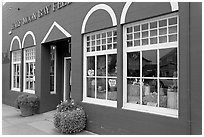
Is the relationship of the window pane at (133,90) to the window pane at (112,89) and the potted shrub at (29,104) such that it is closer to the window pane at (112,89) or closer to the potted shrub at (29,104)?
the window pane at (112,89)

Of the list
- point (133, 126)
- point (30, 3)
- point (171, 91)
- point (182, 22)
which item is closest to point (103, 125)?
point (133, 126)

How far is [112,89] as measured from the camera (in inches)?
253

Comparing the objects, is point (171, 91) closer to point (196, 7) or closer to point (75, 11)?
point (196, 7)

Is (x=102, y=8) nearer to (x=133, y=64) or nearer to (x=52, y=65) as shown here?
(x=133, y=64)

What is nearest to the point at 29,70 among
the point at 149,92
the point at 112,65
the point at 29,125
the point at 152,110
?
the point at 29,125

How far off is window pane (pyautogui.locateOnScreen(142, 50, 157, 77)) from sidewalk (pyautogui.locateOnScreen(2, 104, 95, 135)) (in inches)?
96.0

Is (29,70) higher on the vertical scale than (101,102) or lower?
higher

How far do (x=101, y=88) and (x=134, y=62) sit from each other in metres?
1.50

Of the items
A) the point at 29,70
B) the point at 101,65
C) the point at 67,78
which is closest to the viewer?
the point at 101,65

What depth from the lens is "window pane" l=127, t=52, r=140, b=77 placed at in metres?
5.74

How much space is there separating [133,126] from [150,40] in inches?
80.9

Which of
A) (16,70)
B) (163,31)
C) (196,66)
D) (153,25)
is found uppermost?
(153,25)

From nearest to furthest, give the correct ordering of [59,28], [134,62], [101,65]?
[134,62], [101,65], [59,28]

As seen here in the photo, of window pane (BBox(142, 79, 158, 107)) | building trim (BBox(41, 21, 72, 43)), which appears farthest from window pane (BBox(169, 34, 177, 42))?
building trim (BBox(41, 21, 72, 43))
